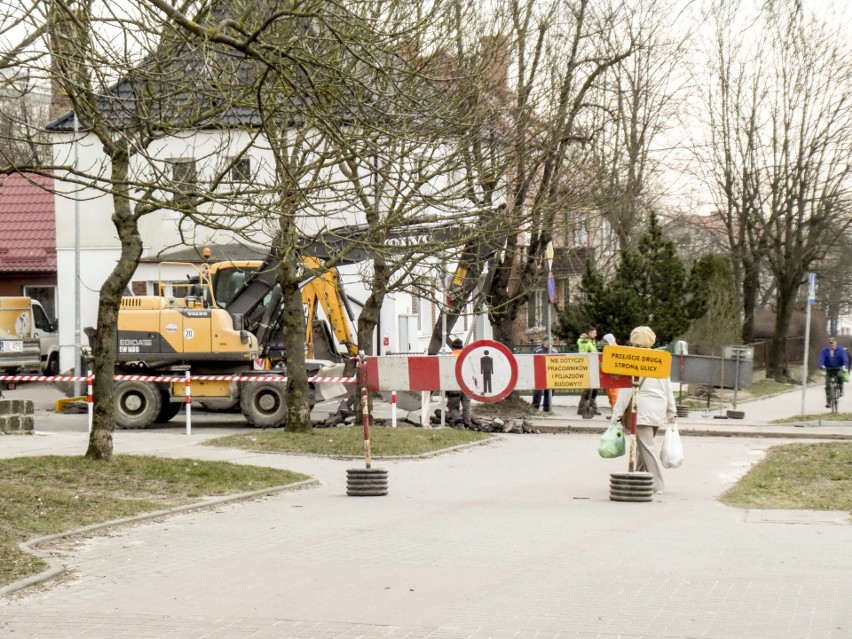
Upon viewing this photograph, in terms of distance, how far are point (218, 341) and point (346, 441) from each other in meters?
6.44

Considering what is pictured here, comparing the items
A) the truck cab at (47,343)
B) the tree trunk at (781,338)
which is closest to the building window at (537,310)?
the tree trunk at (781,338)

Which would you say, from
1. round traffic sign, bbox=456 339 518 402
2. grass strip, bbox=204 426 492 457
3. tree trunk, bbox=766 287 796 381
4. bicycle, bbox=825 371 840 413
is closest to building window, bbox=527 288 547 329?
tree trunk, bbox=766 287 796 381

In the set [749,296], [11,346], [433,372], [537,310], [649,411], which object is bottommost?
[649,411]

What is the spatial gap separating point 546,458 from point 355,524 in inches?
307

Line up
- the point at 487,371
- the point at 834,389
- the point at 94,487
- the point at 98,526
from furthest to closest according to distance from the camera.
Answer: the point at 834,389 → the point at 487,371 → the point at 94,487 → the point at 98,526

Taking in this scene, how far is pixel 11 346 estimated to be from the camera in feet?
104

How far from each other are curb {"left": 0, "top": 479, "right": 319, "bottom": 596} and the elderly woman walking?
12.4 ft

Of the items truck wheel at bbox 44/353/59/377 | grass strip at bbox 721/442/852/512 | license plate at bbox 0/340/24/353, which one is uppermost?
license plate at bbox 0/340/24/353

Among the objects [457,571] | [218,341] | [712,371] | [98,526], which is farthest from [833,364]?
[457,571]

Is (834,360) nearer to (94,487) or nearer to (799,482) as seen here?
(799,482)

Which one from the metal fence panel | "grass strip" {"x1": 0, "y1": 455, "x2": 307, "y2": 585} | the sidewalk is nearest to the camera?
"grass strip" {"x1": 0, "y1": 455, "x2": 307, "y2": 585}

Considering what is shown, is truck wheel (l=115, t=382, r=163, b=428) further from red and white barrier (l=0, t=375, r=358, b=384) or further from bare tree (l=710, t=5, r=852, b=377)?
bare tree (l=710, t=5, r=852, b=377)

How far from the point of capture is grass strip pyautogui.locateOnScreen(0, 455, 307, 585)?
11.1 m

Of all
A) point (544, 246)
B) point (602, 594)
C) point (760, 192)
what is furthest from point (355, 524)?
point (760, 192)
